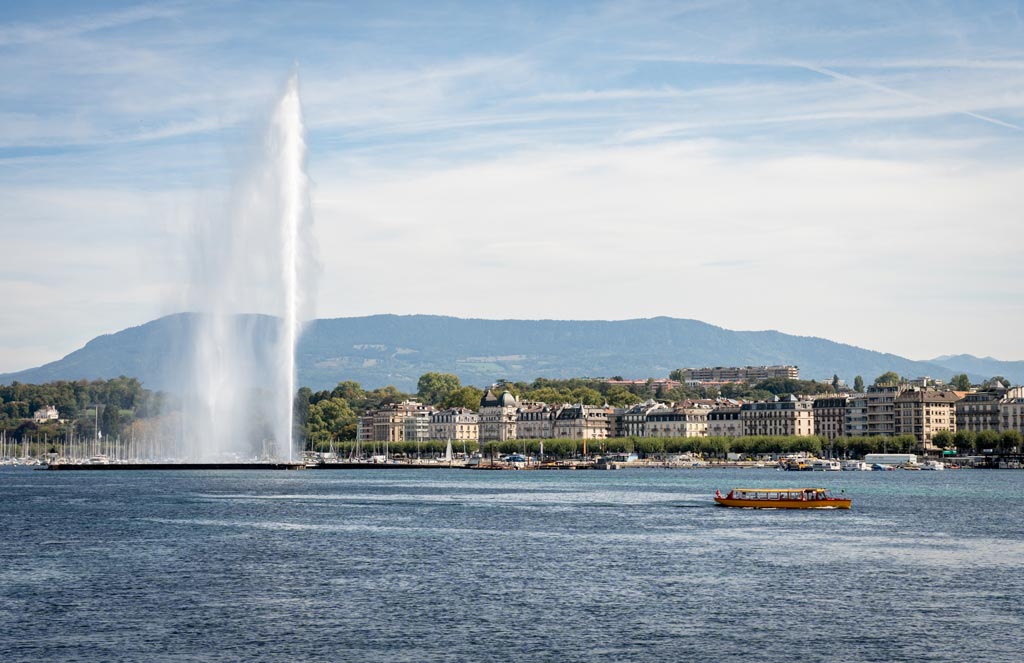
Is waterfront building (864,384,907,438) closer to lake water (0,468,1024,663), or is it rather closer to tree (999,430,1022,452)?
tree (999,430,1022,452)

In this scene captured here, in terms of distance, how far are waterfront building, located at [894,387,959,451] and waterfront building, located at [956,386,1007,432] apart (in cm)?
136

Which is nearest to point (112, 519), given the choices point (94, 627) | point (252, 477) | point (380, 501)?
point (380, 501)

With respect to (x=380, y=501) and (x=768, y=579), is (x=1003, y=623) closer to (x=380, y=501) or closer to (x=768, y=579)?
(x=768, y=579)

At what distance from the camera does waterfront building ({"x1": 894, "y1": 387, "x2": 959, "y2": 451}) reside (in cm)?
19312

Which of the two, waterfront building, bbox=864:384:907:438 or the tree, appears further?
waterfront building, bbox=864:384:907:438

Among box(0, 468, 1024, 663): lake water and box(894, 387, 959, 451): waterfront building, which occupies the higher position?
box(894, 387, 959, 451): waterfront building

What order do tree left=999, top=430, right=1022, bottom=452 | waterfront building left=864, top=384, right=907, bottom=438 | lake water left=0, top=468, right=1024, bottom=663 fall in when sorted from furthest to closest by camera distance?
waterfront building left=864, top=384, right=907, bottom=438, tree left=999, top=430, right=1022, bottom=452, lake water left=0, top=468, right=1024, bottom=663

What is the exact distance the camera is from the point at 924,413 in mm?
193125

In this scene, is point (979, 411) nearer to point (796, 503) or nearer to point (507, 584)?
point (796, 503)

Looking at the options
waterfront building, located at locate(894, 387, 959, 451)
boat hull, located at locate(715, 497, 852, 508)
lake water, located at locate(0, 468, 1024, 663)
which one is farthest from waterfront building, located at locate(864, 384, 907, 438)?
Answer: lake water, located at locate(0, 468, 1024, 663)

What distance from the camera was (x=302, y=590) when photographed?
3938 centimetres

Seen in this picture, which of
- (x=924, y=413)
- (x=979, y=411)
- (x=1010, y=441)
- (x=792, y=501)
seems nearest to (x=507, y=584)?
(x=792, y=501)

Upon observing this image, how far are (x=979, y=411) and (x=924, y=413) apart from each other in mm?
7692

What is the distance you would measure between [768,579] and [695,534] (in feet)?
51.7
